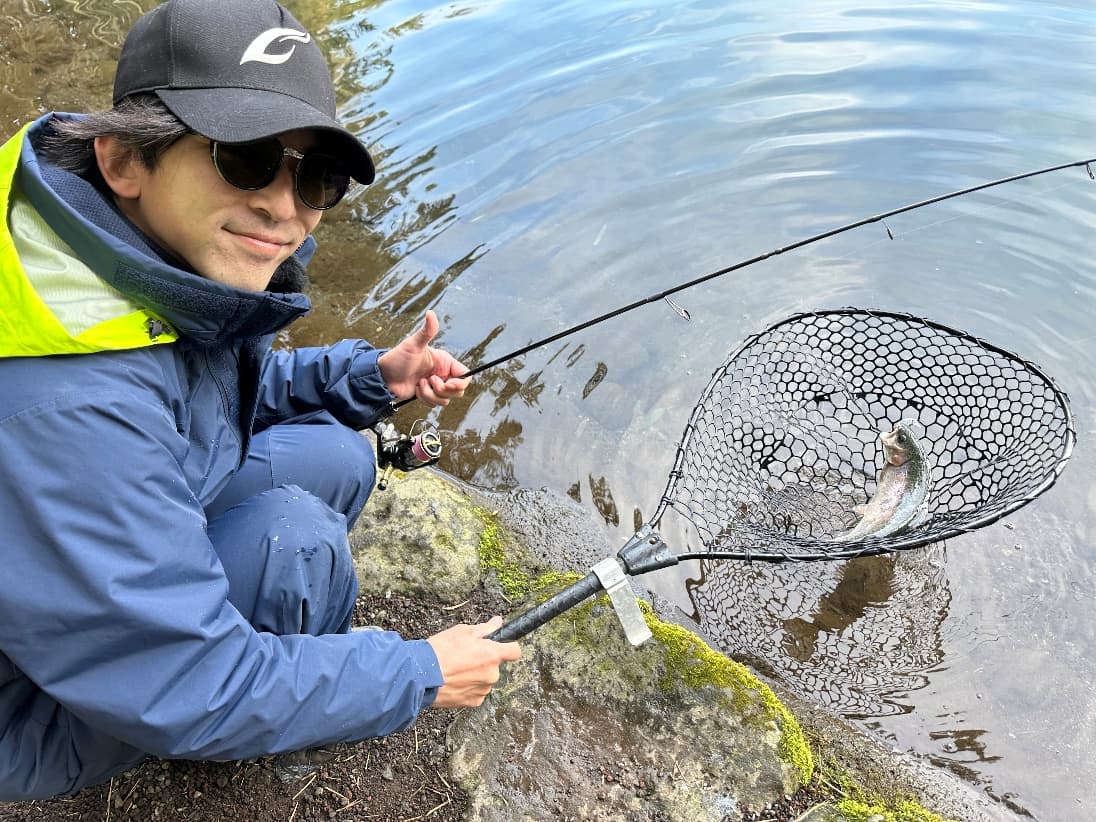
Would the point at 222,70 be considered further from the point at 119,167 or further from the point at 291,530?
the point at 291,530

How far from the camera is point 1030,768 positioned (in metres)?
2.83

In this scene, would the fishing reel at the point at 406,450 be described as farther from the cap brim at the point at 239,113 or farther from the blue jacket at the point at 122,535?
the cap brim at the point at 239,113

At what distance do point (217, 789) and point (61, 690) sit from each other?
0.99 m

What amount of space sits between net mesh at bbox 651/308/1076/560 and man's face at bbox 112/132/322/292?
1.36 m

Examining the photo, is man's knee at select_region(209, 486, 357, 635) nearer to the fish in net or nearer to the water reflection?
the fish in net

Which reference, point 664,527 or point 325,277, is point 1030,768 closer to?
point 664,527

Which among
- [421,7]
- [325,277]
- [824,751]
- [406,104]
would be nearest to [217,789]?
[824,751]

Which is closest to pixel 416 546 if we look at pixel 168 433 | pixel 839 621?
pixel 168 433

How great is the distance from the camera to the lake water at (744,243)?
10.7ft

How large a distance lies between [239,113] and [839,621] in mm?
2868

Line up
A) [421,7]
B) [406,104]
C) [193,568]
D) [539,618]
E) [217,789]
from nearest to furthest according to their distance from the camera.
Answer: [193,568] < [539,618] < [217,789] < [406,104] < [421,7]

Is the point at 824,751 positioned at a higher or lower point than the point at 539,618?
lower

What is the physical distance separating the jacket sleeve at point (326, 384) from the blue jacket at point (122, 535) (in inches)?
36.1

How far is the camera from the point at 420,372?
2900mm
